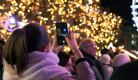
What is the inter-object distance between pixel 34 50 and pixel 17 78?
0.28m

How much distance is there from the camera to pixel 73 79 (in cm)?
130

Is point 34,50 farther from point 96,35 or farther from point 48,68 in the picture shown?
point 96,35

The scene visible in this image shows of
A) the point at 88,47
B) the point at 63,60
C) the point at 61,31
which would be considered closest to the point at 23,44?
the point at 61,31

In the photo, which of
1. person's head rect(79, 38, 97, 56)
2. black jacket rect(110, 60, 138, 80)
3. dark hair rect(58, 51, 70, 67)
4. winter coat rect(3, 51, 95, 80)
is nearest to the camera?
black jacket rect(110, 60, 138, 80)

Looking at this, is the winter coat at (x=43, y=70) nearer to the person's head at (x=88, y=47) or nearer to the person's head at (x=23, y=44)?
the person's head at (x=23, y=44)

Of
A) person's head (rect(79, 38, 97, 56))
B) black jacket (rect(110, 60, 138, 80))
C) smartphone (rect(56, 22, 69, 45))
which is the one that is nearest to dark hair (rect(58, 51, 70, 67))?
person's head (rect(79, 38, 97, 56))

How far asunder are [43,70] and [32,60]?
154 millimetres

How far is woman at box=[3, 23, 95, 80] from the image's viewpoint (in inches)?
51.4

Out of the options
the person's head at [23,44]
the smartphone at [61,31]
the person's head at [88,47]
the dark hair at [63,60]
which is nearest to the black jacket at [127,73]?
the person's head at [23,44]

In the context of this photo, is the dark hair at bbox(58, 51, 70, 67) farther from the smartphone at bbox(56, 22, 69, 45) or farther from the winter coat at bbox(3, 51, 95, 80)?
the winter coat at bbox(3, 51, 95, 80)

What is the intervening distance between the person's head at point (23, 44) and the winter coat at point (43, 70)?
0.17 ft

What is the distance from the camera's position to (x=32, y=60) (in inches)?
54.4

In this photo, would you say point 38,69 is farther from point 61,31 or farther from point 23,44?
point 61,31

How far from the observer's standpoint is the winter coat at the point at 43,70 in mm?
1290
